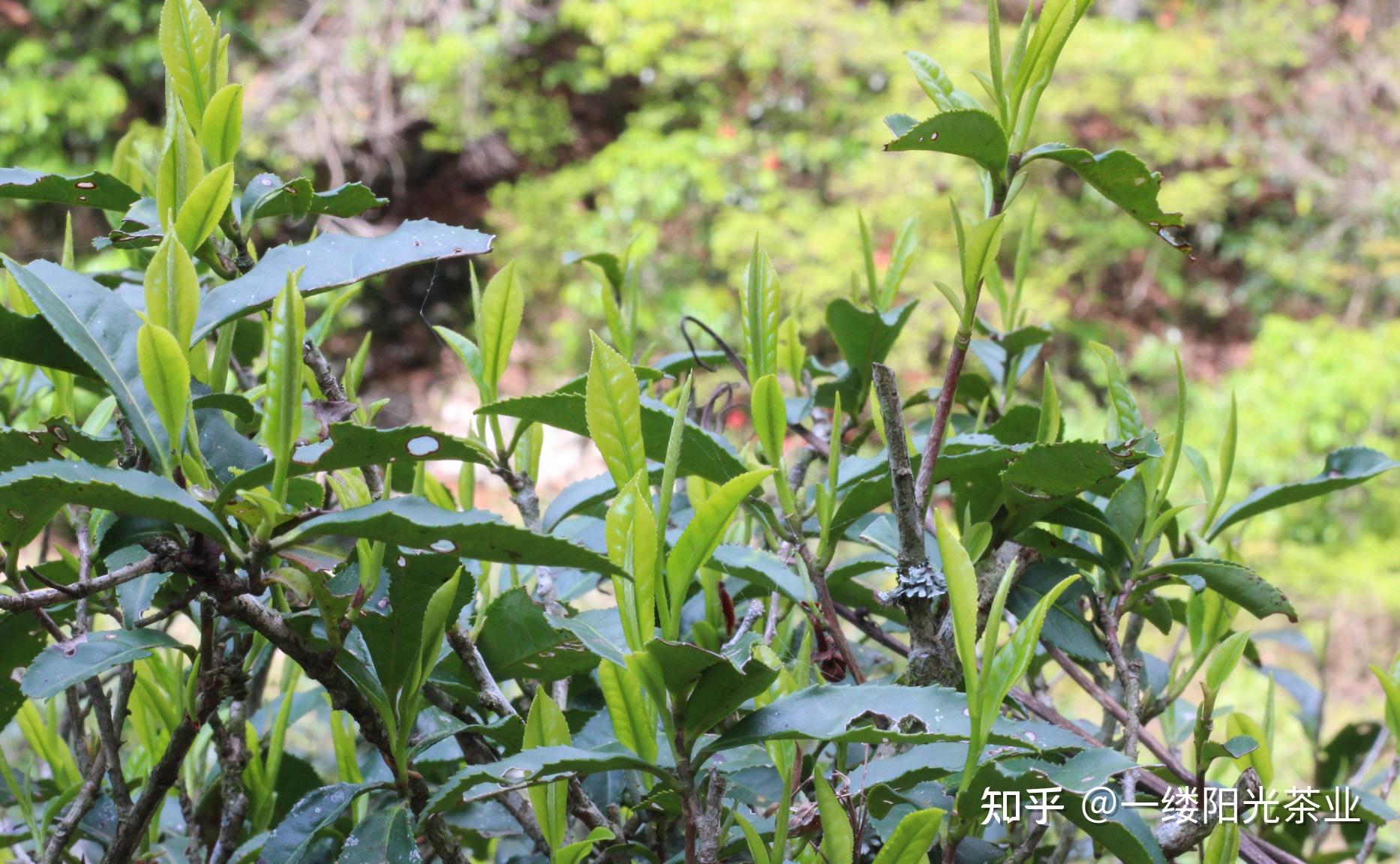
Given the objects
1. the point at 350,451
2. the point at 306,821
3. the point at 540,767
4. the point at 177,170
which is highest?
the point at 177,170

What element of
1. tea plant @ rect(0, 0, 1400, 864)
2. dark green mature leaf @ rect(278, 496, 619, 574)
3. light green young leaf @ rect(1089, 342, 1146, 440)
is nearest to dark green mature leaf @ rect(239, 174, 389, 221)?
tea plant @ rect(0, 0, 1400, 864)

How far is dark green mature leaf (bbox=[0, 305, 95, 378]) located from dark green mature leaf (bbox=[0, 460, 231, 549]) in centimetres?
8

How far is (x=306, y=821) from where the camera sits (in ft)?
1.81

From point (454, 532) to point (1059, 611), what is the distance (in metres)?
0.42

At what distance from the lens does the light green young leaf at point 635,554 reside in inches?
16.9

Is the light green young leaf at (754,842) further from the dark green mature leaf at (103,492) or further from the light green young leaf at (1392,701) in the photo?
the light green young leaf at (1392,701)

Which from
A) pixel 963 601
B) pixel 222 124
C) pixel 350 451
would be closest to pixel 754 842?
pixel 963 601

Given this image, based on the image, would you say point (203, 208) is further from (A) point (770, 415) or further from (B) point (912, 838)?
(B) point (912, 838)

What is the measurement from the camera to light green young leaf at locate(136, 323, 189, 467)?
0.43 metres

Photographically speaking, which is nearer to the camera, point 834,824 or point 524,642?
point 834,824

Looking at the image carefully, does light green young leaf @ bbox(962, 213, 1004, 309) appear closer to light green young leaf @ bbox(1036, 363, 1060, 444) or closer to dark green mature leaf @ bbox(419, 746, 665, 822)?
light green young leaf @ bbox(1036, 363, 1060, 444)

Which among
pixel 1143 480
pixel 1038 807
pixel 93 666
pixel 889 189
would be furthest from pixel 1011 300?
pixel 889 189

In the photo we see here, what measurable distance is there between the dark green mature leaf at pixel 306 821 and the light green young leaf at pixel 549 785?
85mm

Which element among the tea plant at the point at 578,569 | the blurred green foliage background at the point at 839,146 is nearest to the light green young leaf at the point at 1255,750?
the tea plant at the point at 578,569
